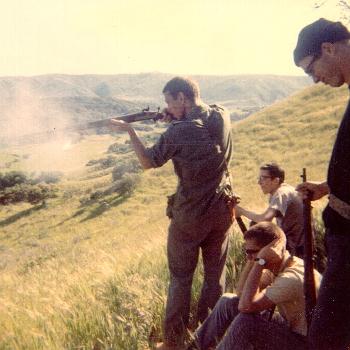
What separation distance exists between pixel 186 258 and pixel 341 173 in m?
1.88

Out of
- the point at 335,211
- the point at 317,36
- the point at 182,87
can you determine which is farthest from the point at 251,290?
the point at 182,87

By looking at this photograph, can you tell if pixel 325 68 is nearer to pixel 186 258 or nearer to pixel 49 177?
pixel 186 258

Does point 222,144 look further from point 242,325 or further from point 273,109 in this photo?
point 273,109

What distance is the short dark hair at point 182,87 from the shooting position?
11.9 feet

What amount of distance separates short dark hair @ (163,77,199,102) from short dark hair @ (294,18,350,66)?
52.6 inches

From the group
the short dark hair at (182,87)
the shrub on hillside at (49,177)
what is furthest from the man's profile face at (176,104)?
the shrub on hillside at (49,177)

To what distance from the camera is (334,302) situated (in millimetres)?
2225

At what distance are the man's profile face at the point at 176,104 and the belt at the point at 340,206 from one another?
171 centimetres

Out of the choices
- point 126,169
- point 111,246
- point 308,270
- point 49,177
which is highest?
point 308,270

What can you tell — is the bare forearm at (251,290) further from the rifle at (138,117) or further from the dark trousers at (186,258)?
the rifle at (138,117)

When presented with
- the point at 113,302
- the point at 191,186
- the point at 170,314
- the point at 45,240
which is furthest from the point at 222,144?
the point at 45,240

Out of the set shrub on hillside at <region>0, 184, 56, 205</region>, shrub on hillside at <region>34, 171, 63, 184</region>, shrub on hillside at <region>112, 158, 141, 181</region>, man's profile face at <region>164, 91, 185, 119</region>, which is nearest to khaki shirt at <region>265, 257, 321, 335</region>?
man's profile face at <region>164, 91, 185, 119</region>

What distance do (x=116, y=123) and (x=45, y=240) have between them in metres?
32.4

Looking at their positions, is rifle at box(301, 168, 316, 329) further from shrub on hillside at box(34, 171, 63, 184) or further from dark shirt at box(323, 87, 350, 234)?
shrub on hillside at box(34, 171, 63, 184)
